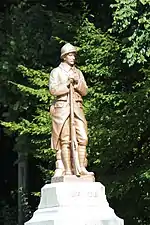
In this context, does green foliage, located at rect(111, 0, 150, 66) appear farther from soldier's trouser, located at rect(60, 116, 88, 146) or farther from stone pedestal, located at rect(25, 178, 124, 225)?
stone pedestal, located at rect(25, 178, 124, 225)

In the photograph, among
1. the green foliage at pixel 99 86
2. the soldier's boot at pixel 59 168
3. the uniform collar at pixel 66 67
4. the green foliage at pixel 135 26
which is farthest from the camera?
the green foliage at pixel 99 86

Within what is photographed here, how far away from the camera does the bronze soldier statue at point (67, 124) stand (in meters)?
11.3

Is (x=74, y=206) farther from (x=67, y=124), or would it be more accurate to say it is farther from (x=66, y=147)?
(x=67, y=124)

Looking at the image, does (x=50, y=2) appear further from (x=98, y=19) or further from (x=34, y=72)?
(x=34, y=72)

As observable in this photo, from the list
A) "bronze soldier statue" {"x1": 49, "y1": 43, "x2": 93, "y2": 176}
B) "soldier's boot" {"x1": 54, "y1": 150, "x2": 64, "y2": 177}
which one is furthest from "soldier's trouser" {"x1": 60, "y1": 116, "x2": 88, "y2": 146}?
"soldier's boot" {"x1": 54, "y1": 150, "x2": 64, "y2": 177}

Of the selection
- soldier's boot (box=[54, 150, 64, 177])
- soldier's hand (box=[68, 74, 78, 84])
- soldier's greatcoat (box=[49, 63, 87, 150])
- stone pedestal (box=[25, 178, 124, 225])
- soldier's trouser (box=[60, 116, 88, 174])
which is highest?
soldier's hand (box=[68, 74, 78, 84])

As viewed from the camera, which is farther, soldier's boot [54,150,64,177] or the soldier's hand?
the soldier's hand

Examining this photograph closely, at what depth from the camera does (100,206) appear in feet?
36.6

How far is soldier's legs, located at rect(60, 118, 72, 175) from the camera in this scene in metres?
11.3

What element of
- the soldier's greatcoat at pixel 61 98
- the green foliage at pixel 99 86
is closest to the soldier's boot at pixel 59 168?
the soldier's greatcoat at pixel 61 98

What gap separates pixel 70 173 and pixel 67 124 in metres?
0.77

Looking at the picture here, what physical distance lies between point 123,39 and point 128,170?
2.93m

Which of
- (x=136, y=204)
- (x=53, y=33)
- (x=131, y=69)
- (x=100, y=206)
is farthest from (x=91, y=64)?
(x=100, y=206)

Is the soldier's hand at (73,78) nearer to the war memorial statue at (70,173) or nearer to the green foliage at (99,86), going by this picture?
the war memorial statue at (70,173)
